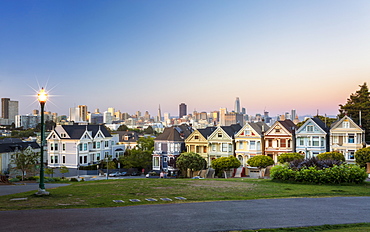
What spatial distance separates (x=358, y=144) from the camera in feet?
178

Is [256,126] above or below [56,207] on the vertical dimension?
above

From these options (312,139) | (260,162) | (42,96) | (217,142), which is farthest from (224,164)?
(42,96)

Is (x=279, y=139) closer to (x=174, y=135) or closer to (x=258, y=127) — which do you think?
(x=258, y=127)

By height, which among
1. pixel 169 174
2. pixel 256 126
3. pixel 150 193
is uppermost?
pixel 256 126

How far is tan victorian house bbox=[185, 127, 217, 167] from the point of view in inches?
2571

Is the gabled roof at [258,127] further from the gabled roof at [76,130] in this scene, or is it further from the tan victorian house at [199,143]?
the gabled roof at [76,130]

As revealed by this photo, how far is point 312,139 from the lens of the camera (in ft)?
189

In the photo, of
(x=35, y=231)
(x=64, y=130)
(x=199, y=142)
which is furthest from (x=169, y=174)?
(x=35, y=231)

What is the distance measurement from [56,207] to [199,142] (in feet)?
165

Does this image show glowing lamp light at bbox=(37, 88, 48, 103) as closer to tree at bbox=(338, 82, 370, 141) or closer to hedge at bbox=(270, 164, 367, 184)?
hedge at bbox=(270, 164, 367, 184)

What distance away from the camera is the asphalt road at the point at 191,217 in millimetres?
12578

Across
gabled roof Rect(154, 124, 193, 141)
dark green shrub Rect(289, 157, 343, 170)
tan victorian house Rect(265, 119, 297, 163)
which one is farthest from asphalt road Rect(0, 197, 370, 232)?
gabled roof Rect(154, 124, 193, 141)

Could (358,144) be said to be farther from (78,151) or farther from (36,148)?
(36,148)

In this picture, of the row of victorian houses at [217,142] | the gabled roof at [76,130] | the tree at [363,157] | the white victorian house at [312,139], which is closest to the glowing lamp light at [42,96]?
the tree at [363,157]
